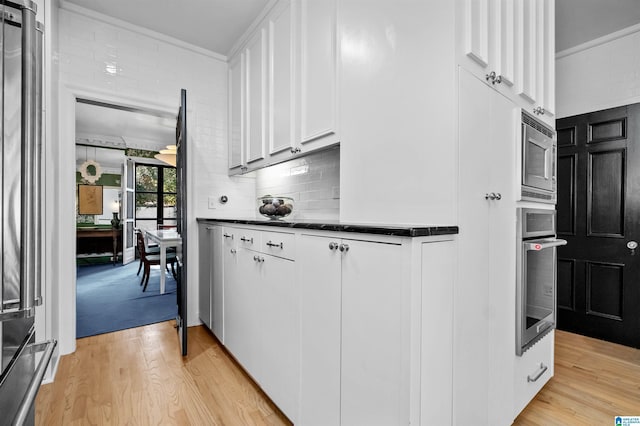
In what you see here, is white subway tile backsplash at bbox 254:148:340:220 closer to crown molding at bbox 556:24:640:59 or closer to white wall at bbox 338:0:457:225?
white wall at bbox 338:0:457:225

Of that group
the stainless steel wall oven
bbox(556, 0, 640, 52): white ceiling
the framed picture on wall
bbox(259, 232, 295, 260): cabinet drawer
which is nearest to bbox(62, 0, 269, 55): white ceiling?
bbox(259, 232, 295, 260): cabinet drawer

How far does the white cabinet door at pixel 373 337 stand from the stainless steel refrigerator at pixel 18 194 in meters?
0.92

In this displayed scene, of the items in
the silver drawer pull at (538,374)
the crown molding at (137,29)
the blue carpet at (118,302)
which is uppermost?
the crown molding at (137,29)

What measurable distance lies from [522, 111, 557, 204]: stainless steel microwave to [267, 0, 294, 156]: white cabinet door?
1433mm

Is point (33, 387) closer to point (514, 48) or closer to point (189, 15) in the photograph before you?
point (514, 48)

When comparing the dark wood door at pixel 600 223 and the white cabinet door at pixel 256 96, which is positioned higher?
the white cabinet door at pixel 256 96

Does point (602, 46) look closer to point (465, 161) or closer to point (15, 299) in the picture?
point (465, 161)

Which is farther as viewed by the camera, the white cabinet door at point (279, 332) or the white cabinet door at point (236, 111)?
the white cabinet door at point (236, 111)

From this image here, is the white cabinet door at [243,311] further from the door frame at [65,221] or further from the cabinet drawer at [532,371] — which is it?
the cabinet drawer at [532,371]

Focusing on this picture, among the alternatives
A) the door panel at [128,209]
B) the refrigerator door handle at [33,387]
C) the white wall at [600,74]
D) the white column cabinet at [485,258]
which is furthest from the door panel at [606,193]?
the door panel at [128,209]

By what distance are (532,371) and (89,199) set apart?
8979mm

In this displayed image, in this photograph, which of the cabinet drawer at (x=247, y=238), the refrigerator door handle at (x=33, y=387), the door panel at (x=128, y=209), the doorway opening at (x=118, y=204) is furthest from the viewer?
the door panel at (x=128, y=209)

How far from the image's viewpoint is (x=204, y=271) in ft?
9.70

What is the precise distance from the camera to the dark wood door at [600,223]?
8.40ft
